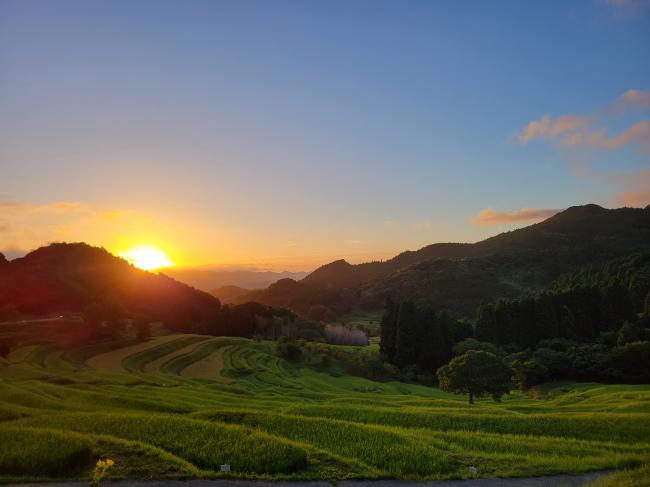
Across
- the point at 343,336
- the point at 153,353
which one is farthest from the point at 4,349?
the point at 343,336

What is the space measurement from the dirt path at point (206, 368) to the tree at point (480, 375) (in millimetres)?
30316

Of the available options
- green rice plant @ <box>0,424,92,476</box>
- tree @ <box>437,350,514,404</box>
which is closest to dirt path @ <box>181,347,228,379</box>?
tree @ <box>437,350,514,404</box>

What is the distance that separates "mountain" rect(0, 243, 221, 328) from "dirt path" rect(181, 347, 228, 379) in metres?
30.5

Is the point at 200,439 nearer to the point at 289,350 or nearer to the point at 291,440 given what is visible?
the point at 291,440

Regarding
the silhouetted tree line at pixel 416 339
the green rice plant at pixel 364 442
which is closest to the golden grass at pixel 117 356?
the silhouetted tree line at pixel 416 339

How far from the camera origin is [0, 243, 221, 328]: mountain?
333ft

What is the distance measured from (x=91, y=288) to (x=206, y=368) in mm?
72158

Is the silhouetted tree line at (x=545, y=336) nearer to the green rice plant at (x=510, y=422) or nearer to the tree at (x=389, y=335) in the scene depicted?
the tree at (x=389, y=335)

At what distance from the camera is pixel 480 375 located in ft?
154

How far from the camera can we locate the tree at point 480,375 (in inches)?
1844

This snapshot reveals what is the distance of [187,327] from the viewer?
120375mm

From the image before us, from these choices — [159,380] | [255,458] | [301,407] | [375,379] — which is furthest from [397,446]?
[375,379]

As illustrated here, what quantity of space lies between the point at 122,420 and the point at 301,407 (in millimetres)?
10043

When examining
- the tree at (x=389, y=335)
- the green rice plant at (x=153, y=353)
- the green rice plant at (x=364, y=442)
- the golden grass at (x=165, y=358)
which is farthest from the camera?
the tree at (x=389, y=335)
